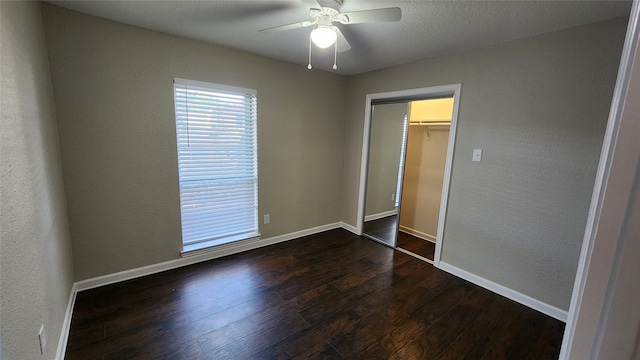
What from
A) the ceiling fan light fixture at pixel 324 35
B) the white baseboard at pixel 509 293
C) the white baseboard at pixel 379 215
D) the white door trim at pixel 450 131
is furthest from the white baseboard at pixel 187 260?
the ceiling fan light fixture at pixel 324 35

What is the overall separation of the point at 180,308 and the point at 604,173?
259 centimetres

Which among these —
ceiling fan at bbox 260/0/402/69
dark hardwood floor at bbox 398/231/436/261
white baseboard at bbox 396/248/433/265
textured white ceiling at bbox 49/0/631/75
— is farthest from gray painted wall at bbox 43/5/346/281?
dark hardwood floor at bbox 398/231/436/261

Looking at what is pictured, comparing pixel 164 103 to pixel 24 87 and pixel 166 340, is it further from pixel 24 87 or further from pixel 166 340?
pixel 166 340

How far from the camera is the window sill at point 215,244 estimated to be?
2.85 meters

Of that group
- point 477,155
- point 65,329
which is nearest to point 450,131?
point 477,155

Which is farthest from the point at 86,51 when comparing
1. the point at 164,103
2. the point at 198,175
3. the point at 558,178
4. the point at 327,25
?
the point at 558,178

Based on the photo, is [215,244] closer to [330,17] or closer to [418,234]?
[330,17]

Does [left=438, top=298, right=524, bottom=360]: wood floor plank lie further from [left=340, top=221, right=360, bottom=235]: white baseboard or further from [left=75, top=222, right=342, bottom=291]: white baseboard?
[left=75, top=222, right=342, bottom=291]: white baseboard

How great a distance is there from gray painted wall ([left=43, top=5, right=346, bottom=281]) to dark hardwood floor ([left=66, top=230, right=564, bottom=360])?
0.42 metres

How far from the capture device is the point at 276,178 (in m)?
3.39

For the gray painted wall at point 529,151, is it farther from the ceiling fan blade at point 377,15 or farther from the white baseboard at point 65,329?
the white baseboard at point 65,329

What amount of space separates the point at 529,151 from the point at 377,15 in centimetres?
181

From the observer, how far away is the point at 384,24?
2111mm

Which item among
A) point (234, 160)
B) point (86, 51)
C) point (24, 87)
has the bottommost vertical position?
point (234, 160)
